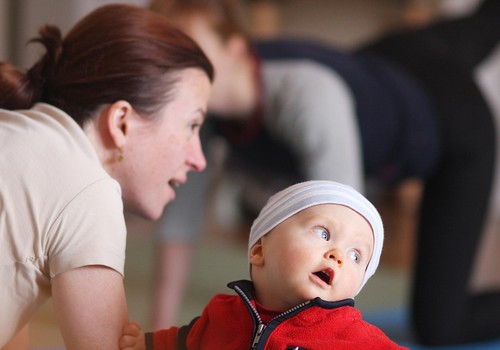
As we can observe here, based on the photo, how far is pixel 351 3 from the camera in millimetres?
3262

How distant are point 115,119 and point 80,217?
0.12 m

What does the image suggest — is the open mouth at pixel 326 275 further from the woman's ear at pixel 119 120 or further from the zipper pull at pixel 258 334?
the woman's ear at pixel 119 120

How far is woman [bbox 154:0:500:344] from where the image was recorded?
1.39m

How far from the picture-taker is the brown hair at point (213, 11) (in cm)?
126

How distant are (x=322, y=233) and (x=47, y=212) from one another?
0.80 ft

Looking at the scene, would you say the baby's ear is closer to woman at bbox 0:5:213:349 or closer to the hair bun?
woman at bbox 0:5:213:349

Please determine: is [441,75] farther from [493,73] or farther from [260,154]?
[493,73]

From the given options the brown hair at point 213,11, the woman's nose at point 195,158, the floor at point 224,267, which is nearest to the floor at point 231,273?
the floor at point 224,267

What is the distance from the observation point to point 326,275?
0.61 m

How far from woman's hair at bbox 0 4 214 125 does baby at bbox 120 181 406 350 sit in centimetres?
18

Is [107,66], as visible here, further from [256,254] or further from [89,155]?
[256,254]

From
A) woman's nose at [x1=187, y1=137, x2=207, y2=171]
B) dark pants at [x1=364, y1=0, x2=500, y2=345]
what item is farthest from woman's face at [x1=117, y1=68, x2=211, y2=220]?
dark pants at [x1=364, y1=0, x2=500, y2=345]

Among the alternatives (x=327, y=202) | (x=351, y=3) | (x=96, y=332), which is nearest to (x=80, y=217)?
(x=96, y=332)

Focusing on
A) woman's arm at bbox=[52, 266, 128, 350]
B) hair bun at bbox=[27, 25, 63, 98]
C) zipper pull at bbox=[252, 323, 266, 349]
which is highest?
hair bun at bbox=[27, 25, 63, 98]
